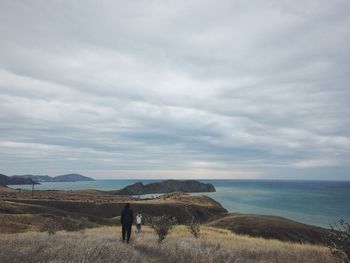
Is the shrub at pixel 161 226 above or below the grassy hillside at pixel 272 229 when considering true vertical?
above

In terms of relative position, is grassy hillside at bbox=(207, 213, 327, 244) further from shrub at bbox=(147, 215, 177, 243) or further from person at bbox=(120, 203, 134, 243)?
person at bbox=(120, 203, 134, 243)

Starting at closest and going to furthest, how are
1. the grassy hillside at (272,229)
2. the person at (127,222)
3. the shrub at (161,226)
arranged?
the person at (127,222), the shrub at (161,226), the grassy hillside at (272,229)

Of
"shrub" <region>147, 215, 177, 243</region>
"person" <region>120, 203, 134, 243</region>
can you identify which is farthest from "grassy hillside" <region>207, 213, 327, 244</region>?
"person" <region>120, 203, 134, 243</region>

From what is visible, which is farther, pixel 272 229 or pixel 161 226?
pixel 272 229

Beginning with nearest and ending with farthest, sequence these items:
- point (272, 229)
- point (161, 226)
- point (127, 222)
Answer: point (127, 222)
point (161, 226)
point (272, 229)

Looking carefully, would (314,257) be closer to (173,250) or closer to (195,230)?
(173,250)

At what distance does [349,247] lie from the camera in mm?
13945

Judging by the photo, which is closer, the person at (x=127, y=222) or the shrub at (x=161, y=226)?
the person at (x=127, y=222)

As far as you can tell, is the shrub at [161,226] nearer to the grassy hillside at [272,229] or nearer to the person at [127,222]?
the person at [127,222]

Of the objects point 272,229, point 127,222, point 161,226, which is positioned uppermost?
point 127,222

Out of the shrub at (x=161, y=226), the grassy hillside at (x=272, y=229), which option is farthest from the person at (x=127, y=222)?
the grassy hillside at (x=272, y=229)

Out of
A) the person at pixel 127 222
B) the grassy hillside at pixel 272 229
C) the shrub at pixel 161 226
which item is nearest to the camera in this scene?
Answer: the person at pixel 127 222

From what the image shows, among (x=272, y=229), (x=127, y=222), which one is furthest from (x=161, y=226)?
(x=272, y=229)

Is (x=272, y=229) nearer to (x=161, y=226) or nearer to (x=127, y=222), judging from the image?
(x=161, y=226)
